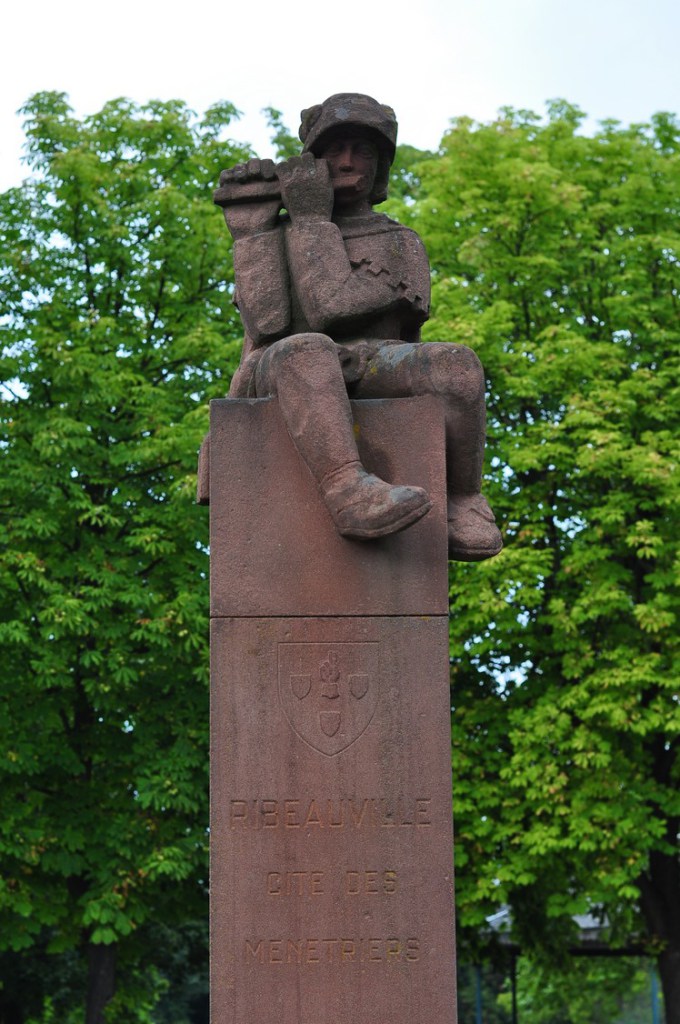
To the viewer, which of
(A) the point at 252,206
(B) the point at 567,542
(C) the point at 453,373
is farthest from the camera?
(B) the point at 567,542

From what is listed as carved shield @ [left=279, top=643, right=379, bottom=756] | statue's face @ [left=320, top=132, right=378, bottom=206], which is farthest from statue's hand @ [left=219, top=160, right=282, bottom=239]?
carved shield @ [left=279, top=643, right=379, bottom=756]

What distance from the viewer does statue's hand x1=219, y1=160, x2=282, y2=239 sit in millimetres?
7133

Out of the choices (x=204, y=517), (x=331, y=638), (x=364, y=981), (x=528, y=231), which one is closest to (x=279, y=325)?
(x=331, y=638)

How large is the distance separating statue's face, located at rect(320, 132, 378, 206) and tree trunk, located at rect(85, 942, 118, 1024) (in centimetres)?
1247

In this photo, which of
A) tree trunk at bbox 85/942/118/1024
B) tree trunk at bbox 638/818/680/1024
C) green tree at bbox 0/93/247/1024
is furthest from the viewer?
tree trunk at bbox 638/818/680/1024

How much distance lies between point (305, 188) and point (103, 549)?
11194mm

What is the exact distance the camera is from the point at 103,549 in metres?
17.8

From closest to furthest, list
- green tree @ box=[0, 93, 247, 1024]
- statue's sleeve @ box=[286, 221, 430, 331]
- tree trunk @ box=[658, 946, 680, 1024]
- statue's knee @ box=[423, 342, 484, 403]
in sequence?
statue's knee @ box=[423, 342, 484, 403], statue's sleeve @ box=[286, 221, 430, 331], green tree @ box=[0, 93, 247, 1024], tree trunk @ box=[658, 946, 680, 1024]

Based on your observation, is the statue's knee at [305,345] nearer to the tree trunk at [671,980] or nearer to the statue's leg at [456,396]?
the statue's leg at [456,396]

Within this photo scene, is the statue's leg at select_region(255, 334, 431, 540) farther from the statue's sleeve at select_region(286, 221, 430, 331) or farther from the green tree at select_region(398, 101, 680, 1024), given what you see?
the green tree at select_region(398, 101, 680, 1024)

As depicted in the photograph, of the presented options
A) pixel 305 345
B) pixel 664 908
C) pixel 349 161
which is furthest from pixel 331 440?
pixel 664 908

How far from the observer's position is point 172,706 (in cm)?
1789

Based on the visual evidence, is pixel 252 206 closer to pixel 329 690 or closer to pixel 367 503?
pixel 367 503

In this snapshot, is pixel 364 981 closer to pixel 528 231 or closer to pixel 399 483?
pixel 399 483
